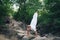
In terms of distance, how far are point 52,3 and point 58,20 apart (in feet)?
5.87

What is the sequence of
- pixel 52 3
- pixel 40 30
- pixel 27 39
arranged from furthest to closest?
1. pixel 40 30
2. pixel 52 3
3. pixel 27 39

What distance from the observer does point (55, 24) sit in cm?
1600

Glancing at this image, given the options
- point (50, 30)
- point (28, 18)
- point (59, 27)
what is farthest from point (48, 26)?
point (28, 18)

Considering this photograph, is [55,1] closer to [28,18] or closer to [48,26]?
[48,26]

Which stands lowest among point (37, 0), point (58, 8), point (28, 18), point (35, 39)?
point (35, 39)

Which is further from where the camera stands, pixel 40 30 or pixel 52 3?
pixel 40 30

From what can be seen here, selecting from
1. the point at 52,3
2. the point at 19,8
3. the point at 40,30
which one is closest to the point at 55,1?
the point at 52,3

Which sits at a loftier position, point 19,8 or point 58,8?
point 19,8

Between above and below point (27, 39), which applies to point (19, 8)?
above

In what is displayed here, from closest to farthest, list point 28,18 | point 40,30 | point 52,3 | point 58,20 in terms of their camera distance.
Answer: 1. point 58,20
2. point 52,3
3. point 40,30
4. point 28,18

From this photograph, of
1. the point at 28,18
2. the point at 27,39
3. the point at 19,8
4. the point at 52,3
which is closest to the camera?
the point at 27,39

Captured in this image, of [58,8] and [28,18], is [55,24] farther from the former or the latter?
[28,18]

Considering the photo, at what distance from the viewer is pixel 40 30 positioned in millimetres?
18953

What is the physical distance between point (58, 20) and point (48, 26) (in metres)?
1.56
